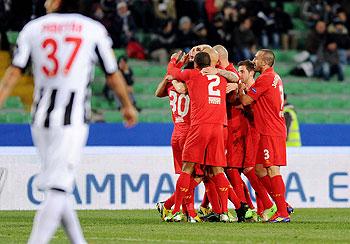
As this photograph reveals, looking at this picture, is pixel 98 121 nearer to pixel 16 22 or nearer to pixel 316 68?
pixel 16 22

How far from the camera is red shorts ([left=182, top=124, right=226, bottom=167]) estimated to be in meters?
12.8

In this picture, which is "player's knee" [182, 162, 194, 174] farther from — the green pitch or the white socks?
the white socks

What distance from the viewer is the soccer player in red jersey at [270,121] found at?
43.1 ft

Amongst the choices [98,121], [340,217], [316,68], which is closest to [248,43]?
[316,68]

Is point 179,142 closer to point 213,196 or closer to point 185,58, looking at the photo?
point 213,196

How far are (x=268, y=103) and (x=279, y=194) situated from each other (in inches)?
39.3

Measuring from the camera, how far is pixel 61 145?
8156mm

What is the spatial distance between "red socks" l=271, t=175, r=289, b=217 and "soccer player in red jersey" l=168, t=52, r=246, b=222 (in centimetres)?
68

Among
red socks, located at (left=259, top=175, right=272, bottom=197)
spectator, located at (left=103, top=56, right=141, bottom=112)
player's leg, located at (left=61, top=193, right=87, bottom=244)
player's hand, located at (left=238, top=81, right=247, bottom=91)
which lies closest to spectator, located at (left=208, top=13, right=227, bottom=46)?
Result: spectator, located at (left=103, top=56, right=141, bottom=112)

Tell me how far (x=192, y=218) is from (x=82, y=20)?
5376mm

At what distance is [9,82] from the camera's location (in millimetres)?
8172

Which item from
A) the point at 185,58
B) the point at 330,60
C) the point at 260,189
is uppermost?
the point at 185,58

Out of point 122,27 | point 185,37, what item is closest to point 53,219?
point 122,27

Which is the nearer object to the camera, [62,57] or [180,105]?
[62,57]
